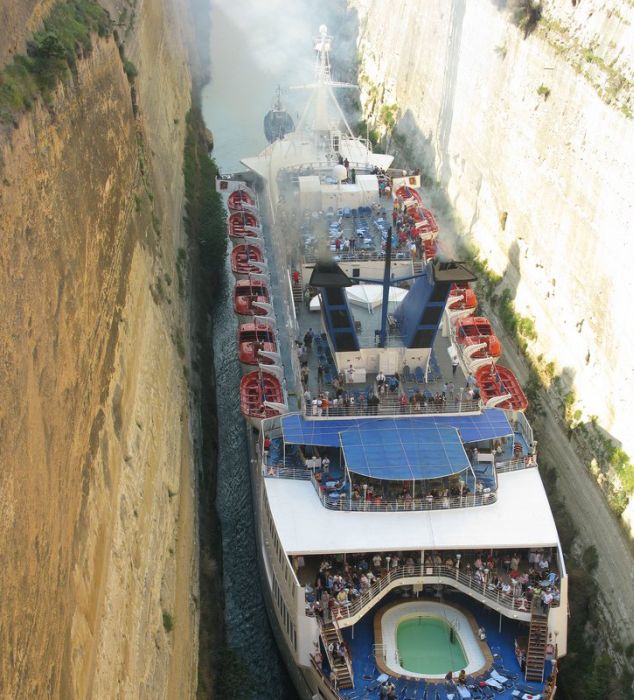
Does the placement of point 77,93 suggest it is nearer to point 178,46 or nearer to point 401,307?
point 401,307

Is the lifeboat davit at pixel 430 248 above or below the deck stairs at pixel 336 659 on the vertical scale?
above

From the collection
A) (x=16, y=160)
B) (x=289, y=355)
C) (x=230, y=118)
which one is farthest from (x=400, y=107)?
(x=16, y=160)

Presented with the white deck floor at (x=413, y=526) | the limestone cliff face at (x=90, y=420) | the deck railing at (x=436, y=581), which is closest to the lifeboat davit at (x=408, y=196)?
the limestone cliff face at (x=90, y=420)

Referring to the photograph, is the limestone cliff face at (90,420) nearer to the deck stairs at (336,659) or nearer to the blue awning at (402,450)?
the deck stairs at (336,659)

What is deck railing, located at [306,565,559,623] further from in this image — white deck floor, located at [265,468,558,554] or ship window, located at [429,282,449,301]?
ship window, located at [429,282,449,301]

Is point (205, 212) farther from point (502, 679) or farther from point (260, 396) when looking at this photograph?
point (502, 679)

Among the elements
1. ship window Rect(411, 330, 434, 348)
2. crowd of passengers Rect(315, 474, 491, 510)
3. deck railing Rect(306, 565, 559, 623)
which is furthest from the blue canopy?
deck railing Rect(306, 565, 559, 623)
